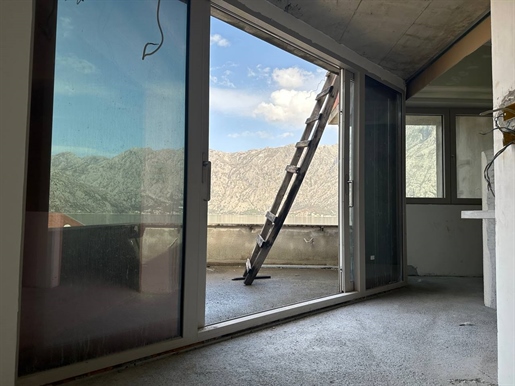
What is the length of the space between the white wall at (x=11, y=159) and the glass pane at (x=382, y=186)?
261cm

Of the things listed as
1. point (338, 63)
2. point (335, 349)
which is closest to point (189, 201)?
point (335, 349)

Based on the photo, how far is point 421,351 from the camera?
1.79 m

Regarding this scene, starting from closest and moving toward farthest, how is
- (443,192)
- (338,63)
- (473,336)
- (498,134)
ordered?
(498,134)
(473,336)
(338,63)
(443,192)

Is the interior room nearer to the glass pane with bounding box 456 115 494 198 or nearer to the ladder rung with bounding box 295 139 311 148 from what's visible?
the ladder rung with bounding box 295 139 311 148

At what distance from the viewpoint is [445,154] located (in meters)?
4.18

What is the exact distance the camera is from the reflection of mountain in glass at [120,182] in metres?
1.45

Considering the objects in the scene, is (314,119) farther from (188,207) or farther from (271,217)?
(188,207)

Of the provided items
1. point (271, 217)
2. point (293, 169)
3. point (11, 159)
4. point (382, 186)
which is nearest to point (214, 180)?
point (271, 217)

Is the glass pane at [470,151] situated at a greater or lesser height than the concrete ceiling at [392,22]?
lesser

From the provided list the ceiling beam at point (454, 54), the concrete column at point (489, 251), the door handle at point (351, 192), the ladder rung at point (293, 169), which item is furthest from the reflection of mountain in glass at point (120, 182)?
the concrete column at point (489, 251)

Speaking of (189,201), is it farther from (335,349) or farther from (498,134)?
(498,134)

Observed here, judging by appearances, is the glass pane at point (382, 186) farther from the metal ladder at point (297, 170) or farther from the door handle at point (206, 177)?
the door handle at point (206, 177)

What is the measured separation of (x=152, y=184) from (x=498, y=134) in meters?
1.58

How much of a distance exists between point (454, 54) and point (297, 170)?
66.4 inches
